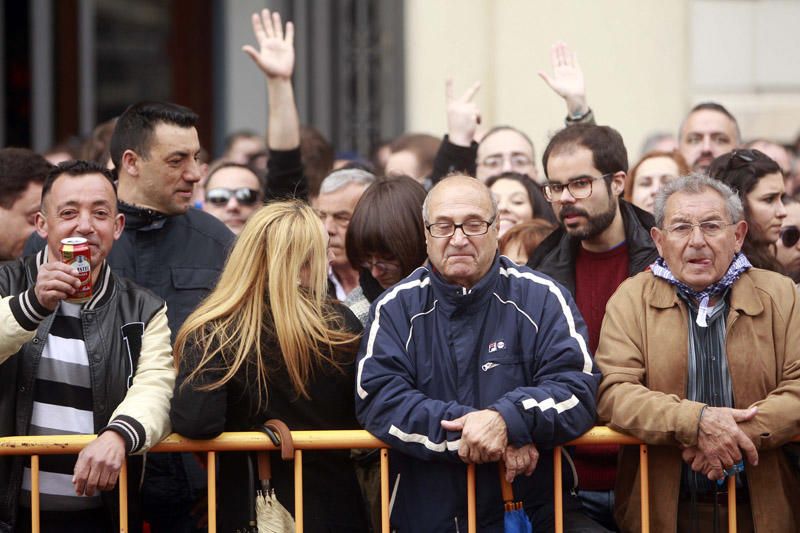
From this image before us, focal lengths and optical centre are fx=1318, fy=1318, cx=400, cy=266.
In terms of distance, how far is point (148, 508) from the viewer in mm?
4844

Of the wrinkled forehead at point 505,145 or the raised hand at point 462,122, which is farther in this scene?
the wrinkled forehead at point 505,145

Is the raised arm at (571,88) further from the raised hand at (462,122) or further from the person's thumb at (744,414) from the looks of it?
the person's thumb at (744,414)

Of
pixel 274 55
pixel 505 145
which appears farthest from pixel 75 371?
pixel 505 145

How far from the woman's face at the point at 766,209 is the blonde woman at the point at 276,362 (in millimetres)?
1838

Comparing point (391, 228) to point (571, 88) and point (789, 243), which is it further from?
point (789, 243)

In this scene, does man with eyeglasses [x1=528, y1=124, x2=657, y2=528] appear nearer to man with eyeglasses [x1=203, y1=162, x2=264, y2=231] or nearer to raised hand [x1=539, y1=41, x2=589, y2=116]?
raised hand [x1=539, y1=41, x2=589, y2=116]

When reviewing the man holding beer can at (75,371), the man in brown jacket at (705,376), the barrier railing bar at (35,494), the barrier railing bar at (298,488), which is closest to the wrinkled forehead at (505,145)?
the man in brown jacket at (705,376)

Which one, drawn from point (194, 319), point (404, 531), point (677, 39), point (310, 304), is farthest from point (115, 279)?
point (677, 39)

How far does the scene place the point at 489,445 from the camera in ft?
14.0

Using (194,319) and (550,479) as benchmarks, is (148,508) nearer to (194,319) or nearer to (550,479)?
(194,319)

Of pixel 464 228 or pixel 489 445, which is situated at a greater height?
pixel 464 228

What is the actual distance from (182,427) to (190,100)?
824 centimetres

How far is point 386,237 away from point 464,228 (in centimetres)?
64

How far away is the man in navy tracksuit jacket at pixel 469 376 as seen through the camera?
4.35 metres
